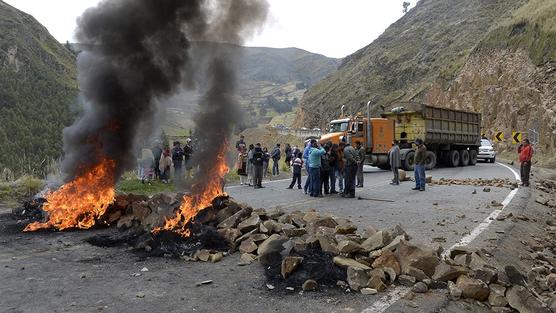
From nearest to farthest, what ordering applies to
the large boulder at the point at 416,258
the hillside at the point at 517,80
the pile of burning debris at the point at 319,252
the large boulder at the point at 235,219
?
1. the pile of burning debris at the point at 319,252
2. the large boulder at the point at 416,258
3. the large boulder at the point at 235,219
4. the hillside at the point at 517,80

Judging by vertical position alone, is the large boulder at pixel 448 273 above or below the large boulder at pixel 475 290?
above

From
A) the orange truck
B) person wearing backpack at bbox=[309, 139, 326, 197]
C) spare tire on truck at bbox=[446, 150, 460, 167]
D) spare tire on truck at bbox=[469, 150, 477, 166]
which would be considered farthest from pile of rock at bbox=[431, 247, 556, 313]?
spare tire on truck at bbox=[469, 150, 477, 166]

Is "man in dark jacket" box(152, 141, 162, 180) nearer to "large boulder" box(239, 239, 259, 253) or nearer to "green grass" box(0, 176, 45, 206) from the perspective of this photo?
"green grass" box(0, 176, 45, 206)

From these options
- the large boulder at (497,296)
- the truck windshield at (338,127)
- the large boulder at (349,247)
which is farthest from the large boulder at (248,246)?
the truck windshield at (338,127)

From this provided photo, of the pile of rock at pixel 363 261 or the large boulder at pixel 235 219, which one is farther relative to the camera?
the large boulder at pixel 235 219

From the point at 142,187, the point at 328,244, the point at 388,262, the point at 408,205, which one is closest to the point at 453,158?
the point at 408,205

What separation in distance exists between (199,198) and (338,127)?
15.7 metres

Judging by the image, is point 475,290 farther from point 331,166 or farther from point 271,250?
point 331,166

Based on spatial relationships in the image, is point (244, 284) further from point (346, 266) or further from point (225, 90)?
point (225, 90)

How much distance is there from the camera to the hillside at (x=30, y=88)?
43.8 m

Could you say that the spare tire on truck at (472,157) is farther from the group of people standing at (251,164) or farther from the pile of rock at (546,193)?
the group of people standing at (251,164)

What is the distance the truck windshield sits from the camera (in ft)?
76.3

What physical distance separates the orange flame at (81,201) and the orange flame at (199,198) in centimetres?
184

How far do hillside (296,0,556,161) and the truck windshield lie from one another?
16906 mm
